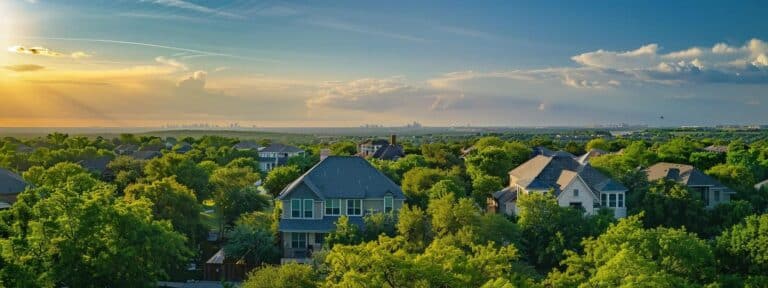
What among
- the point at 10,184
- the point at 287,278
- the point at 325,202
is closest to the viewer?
the point at 287,278

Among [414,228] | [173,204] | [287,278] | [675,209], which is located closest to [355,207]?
[414,228]

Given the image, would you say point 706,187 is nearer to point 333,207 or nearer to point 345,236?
point 333,207

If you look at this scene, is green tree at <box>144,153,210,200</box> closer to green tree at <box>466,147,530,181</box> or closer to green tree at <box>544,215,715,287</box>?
green tree at <box>466,147,530,181</box>

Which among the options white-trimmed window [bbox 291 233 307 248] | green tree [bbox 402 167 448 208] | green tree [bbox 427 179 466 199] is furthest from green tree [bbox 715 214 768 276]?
white-trimmed window [bbox 291 233 307 248]

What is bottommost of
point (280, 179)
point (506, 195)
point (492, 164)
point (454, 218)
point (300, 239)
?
point (300, 239)

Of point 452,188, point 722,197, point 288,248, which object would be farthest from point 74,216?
point 722,197

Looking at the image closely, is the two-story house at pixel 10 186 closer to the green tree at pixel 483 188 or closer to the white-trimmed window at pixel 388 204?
the white-trimmed window at pixel 388 204

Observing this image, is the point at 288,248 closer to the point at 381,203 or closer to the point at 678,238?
the point at 381,203
